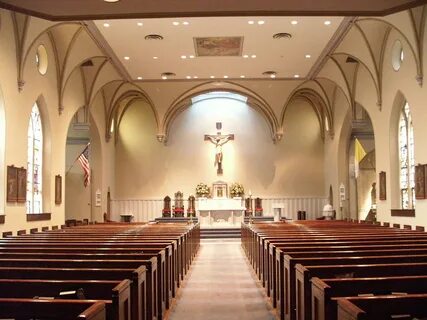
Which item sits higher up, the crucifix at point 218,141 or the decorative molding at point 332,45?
the decorative molding at point 332,45

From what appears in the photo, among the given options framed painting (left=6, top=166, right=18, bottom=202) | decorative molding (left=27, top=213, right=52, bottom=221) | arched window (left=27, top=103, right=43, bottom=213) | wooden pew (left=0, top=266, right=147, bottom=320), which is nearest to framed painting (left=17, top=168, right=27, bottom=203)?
framed painting (left=6, top=166, right=18, bottom=202)

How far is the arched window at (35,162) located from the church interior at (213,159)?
0.19 feet

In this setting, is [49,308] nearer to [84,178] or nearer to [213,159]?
[84,178]

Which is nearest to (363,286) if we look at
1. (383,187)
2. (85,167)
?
(383,187)

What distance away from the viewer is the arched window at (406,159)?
48.8ft

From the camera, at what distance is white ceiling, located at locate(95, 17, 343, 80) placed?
13.7 m

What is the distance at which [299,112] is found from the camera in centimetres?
2531

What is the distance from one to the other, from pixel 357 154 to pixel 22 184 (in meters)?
15.0

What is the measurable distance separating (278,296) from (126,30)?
9.49 m

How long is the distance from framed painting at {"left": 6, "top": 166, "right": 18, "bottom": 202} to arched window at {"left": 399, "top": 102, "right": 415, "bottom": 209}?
10656mm

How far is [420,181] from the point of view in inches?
497

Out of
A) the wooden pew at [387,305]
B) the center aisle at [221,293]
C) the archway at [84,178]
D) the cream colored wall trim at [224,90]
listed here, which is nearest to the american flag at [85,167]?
the archway at [84,178]

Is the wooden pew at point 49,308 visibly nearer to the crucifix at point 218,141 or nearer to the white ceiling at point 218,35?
the white ceiling at point 218,35

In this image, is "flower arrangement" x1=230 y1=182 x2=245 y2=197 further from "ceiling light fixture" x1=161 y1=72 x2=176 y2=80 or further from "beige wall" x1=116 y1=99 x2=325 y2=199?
"ceiling light fixture" x1=161 y1=72 x2=176 y2=80
